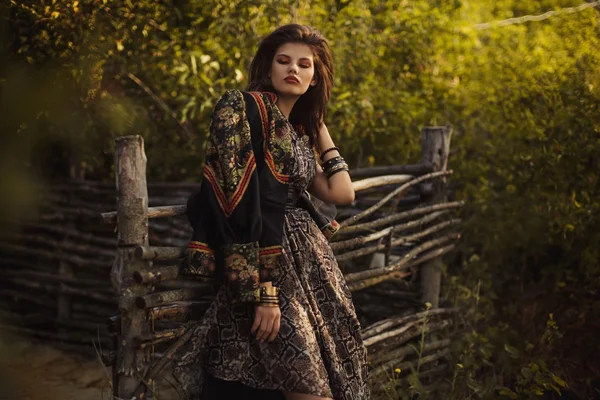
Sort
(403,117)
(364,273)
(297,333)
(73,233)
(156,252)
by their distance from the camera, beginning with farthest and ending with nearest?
(403,117), (73,233), (364,273), (156,252), (297,333)

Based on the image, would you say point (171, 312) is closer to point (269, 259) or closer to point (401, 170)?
point (269, 259)

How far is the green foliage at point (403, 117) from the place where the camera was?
Answer: 4.82 m

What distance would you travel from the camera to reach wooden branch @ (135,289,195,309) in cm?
299

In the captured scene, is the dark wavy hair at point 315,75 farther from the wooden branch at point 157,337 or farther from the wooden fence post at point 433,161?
the wooden fence post at point 433,161

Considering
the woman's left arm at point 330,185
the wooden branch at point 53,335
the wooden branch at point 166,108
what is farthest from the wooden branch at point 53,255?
the woman's left arm at point 330,185

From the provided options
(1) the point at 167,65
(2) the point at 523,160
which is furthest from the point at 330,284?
(1) the point at 167,65

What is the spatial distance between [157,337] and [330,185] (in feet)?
3.12

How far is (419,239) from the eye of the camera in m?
5.27

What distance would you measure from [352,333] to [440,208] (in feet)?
8.02

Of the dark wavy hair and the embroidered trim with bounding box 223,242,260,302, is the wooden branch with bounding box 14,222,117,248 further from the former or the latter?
the embroidered trim with bounding box 223,242,260,302

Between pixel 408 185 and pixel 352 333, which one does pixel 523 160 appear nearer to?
pixel 408 185

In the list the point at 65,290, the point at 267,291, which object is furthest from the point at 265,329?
the point at 65,290

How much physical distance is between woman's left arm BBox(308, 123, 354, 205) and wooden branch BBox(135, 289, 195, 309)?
2.31 feet

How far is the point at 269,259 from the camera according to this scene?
2.63 meters
